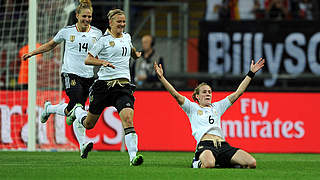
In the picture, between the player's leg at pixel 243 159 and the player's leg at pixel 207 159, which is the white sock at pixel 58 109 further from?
the player's leg at pixel 243 159

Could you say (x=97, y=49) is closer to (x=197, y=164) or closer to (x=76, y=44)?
(x=76, y=44)

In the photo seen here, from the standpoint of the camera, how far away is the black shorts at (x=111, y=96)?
1036 cm

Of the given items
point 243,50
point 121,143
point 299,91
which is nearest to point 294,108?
point 299,91

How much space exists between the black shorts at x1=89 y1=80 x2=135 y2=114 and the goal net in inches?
210

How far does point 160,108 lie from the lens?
54.8 ft

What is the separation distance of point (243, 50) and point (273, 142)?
293cm

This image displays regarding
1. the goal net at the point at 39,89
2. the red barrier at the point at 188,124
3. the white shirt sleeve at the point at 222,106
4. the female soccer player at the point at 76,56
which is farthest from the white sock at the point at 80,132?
the red barrier at the point at 188,124

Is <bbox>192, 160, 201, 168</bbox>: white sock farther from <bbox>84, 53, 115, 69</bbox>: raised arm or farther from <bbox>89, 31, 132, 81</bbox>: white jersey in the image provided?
Answer: <bbox>84, 53, 115, 69</bbox>: raised arm

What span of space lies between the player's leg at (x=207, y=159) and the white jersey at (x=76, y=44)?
316 cm

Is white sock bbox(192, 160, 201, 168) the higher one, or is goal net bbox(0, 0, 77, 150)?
goal net bbox(0, 0, 77, 150)

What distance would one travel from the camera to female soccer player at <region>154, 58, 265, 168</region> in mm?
9977

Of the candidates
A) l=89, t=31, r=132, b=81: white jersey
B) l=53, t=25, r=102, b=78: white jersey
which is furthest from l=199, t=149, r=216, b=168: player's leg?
l=53, t=25, r=102, b=78: white jersey

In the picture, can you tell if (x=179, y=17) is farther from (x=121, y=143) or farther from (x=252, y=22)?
(x=121, y=143)

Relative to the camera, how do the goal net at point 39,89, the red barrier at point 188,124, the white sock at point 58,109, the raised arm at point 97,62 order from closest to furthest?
the raised arm at point 97,62 → the white sock at point 58,109 → the goal net at point 39,89 → the red barrier at point 188,124
